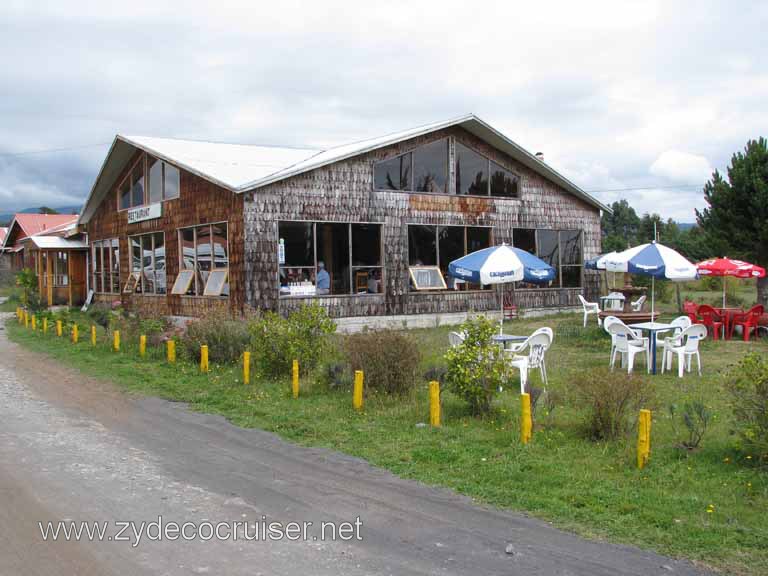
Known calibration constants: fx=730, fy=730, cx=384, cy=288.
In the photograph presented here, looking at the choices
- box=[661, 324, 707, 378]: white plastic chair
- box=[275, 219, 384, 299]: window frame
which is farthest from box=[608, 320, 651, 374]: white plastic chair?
box=[275, 219, 384, 299]: window frame

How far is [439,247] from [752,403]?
47.6 feet

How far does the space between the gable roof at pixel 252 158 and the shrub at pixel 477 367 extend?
32.3ft

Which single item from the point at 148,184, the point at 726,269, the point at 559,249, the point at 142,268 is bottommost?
the point at 726,269

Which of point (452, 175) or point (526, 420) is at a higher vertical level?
point (452, 175)

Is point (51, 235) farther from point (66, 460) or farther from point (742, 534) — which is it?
point (742, 534)

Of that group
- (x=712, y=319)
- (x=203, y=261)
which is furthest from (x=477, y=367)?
(x=203, y=261)

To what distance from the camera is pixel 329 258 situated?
19234mm

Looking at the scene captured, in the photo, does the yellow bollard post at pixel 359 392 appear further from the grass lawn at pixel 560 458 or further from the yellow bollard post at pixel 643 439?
the yellow bollard post at pixel 643 439

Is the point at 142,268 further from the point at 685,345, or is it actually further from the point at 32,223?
the point at 32,223

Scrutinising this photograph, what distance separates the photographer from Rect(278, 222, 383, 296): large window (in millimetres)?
18531

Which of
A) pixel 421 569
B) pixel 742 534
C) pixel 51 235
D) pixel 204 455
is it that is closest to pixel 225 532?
pixel 421 569

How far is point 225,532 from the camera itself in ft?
17.7

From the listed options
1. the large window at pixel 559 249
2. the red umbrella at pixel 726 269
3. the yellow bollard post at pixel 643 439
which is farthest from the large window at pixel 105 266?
the yellow bollard post at pixel 643 439

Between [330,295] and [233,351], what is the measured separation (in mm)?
5713
